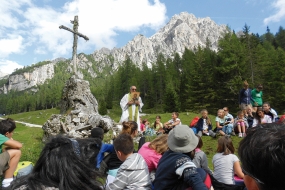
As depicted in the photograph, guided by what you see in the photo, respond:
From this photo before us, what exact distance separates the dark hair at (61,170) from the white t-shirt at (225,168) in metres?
3.41

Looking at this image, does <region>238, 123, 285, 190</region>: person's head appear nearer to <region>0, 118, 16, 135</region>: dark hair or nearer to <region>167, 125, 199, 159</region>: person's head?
<region>167, 125, 199, 159</region>: person's head

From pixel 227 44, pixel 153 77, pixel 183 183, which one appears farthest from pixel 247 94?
pixel 153 77

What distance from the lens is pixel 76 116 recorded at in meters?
13.0

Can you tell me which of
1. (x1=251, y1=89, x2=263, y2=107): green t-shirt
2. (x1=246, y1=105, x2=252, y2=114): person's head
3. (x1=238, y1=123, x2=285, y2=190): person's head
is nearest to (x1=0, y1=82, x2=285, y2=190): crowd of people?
(x1=238, y1=123, x2=285, y2=190): person's head

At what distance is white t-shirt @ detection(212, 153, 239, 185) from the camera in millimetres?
4696

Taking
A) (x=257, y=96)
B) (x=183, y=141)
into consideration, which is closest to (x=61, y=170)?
(x=183, y=141)

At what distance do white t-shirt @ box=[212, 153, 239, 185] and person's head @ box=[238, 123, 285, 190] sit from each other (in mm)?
3747

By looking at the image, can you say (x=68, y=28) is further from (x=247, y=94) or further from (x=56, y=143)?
(x=56, y=143)

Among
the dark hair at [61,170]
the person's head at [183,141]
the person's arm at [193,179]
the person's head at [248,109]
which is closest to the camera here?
the dark hair at [61,170]

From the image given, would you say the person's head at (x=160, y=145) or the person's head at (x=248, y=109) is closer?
the person's head at (x=160, y=145)

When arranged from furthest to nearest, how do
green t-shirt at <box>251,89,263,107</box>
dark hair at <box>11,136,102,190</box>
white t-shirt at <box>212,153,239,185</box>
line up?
1. green t-shirt at <box>251,89,263,107</box>
2. white t-shirt at <box>212,153,239,185</box>
3. dark hair at <box>11,136,102,190</box>

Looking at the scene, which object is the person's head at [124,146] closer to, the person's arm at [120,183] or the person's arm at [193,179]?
the person's arm at [120,183]

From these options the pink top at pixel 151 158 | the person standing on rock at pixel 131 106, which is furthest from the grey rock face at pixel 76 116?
the pink top at pixel 151 158

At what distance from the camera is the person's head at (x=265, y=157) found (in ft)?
3.90
